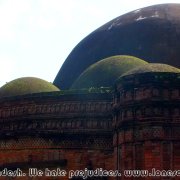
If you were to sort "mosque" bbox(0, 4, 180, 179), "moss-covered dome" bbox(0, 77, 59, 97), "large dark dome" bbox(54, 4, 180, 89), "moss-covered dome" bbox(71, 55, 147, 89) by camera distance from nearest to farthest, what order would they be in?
1. "mosque" bbox(0, 4, 180, 179)
2. "moss-covered dome" bbox(71, 55, 147, 89)
3. "moss-covered dome" bbox(0, 77, 59, 97)
4. "large dark dome" bbox(54, 4, 180, 89)

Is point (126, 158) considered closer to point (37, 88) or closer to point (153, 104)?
point (153, 104)

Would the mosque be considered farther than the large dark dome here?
No

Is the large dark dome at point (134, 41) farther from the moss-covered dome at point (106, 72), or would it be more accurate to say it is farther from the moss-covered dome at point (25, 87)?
the moss-covered dome at point (25, 87)

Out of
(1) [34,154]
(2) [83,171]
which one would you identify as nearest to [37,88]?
(1) [34,154]

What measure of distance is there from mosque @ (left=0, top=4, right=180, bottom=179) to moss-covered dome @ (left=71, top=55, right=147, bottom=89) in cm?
2

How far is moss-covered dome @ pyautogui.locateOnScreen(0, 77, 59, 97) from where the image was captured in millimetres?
12266

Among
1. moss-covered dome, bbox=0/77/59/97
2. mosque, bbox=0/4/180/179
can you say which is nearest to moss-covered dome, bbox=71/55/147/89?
mosque, bbox=0/4/180/179

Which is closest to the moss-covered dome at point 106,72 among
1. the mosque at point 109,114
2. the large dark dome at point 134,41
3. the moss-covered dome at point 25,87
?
the mosque at point 109,114

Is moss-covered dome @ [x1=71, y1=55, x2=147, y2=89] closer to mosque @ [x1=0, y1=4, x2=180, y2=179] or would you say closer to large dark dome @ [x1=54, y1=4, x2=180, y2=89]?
mosque @ [x1=0, y1=4, x2=180, y2=179]

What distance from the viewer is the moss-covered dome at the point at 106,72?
1129 cm

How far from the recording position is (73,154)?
1044cm

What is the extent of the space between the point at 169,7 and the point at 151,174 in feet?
22.6

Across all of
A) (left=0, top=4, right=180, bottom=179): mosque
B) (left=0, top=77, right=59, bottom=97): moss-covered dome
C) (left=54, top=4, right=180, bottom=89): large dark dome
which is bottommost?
(left=0, top=4, right=180, bottom=179): mosque

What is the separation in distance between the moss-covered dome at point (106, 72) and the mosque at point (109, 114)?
0.02 metres
